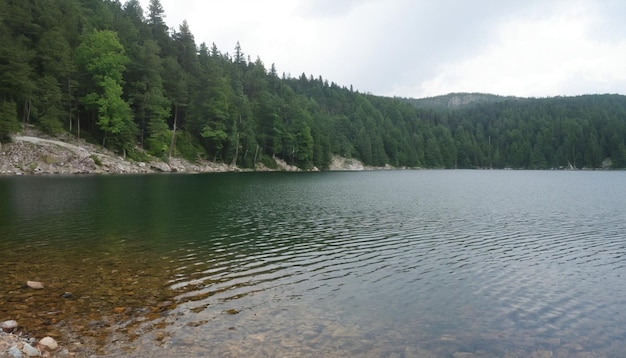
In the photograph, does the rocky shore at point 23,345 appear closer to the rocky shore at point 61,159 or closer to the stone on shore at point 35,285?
the stone on shore at point 35,285

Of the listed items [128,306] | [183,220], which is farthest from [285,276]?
[183,220]

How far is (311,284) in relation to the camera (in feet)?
47.0

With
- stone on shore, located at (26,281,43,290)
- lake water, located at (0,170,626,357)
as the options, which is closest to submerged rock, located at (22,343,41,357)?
lake water, located at (0,170,626,357)

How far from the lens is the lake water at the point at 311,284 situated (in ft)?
31.7

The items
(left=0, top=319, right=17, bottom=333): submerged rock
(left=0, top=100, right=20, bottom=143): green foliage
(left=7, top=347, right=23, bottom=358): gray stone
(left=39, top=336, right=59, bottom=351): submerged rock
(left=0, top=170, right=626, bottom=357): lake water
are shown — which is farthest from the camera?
(left=0, top=100, right=20, bottom=143): green foliage

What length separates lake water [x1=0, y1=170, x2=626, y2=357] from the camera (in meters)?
9.66

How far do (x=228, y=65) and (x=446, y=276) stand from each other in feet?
455

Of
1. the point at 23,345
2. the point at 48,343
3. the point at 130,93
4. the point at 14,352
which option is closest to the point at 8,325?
the point at 23,345

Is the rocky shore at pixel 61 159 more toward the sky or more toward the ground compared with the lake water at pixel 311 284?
more toward the sky

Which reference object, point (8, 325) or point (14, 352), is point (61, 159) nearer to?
point (8, 325)

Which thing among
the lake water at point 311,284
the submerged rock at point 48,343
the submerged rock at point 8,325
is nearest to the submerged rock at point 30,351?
the submerged rock at point 48,343

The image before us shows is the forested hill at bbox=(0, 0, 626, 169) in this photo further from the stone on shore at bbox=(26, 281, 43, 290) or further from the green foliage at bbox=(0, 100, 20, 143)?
the stone on shore at bbox=(26, 281, 43, 290)

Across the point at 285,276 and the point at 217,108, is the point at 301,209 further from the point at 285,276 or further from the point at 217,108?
the point at 217,108

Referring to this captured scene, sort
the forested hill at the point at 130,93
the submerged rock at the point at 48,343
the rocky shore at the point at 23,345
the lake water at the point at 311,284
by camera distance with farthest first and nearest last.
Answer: the forested hill at the point at 130,93 < the lake water at the point at 311,284 < the submerged rock at the point at 48,343 < the rocky shore at the point at 23,345
